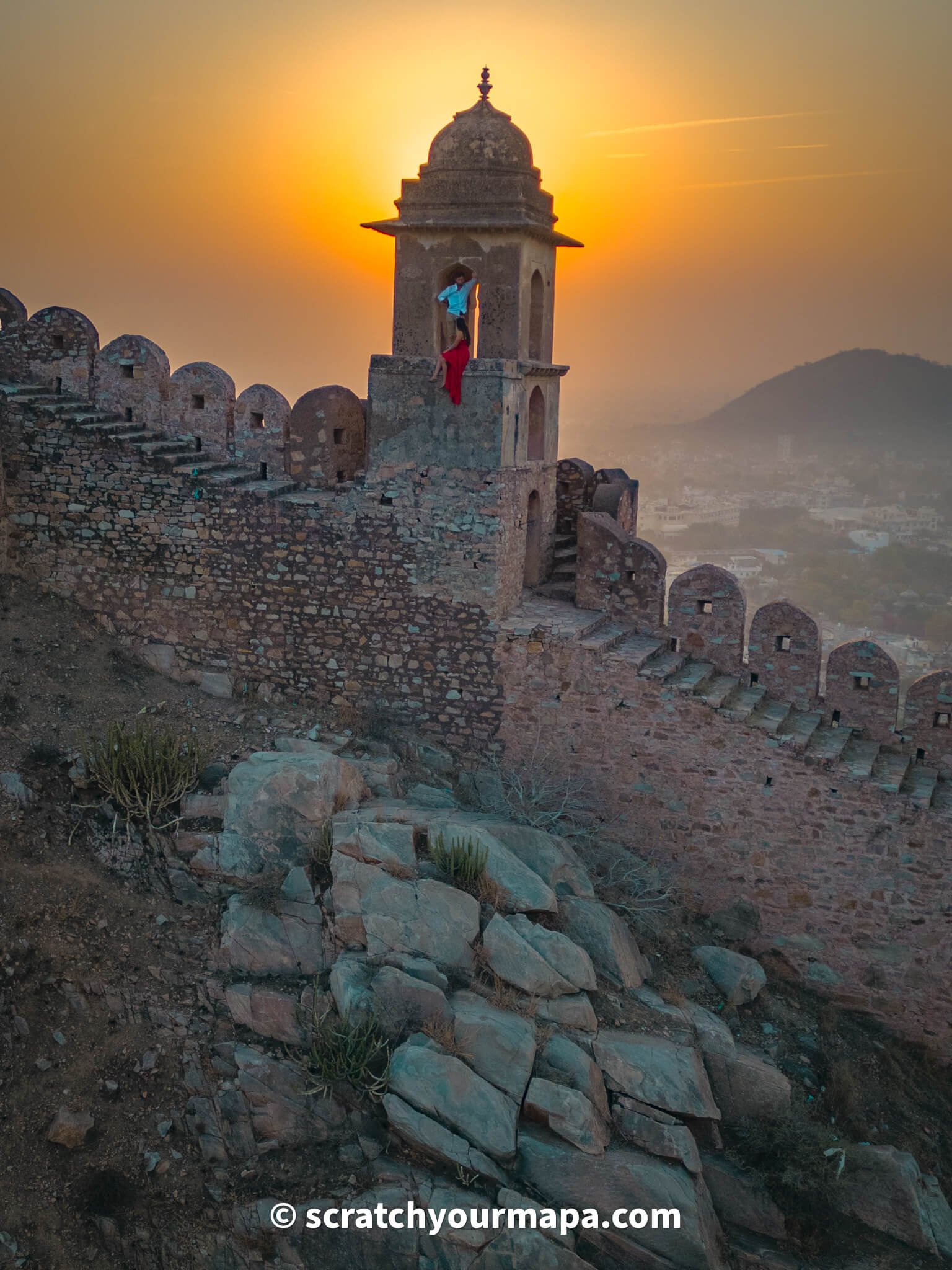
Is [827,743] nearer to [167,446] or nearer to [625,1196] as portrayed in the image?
[625,1196]

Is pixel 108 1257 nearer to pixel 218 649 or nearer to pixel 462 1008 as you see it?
pixel 462 1008

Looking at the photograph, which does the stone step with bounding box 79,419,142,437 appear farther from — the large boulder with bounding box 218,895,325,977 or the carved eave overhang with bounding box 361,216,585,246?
the large boulder with bounding box 218,895,325,977

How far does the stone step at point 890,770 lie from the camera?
34.8 ft

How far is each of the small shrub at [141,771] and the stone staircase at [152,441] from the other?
3.07 metres

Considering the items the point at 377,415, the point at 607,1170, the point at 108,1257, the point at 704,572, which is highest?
the point at 377,415

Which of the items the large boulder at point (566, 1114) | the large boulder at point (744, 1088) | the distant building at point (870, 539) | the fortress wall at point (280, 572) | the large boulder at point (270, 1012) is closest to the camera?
the large boulder at point (566, 1114)

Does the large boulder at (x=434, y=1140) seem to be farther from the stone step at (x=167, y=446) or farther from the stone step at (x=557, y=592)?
the stone step at (x=167, y=446)

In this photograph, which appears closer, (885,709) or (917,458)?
(885,709)

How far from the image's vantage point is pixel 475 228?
37.8ft

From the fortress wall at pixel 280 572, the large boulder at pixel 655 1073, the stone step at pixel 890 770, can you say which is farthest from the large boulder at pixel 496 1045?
the stone step at pixel 890 770

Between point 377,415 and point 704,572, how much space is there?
12.1ft

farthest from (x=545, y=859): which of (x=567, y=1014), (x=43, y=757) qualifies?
(x=43, y=757)

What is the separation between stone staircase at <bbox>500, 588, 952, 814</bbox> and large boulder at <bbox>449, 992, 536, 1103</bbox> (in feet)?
12.8

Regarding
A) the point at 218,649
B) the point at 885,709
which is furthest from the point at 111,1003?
the point at 885,709
